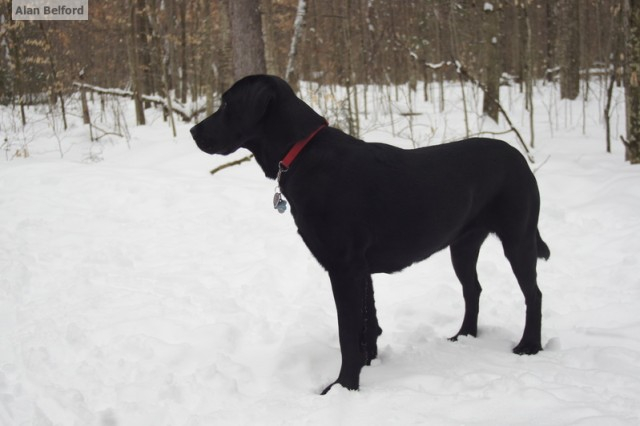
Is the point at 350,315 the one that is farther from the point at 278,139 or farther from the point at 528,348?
the point at 528,348

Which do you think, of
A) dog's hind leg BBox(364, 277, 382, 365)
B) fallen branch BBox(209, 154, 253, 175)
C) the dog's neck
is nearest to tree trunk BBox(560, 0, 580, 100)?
fallen branch BBox(209, 154, 253, 175)

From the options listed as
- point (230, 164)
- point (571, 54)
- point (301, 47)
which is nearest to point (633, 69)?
point (230, 164)

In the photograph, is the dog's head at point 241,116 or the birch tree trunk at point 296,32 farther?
the birch tree trunk at point 296,32

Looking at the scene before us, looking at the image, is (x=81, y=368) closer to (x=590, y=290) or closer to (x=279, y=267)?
(x=279, y=267)

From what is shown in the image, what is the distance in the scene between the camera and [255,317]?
3.70 meters

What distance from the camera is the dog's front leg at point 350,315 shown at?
263cm

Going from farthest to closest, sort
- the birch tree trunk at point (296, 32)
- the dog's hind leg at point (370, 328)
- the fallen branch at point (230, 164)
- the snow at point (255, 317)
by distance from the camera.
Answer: the birch tree trunk at point (296, 32) < the fallen branch at point (230, 164) < the dog's hind leg at point (370, 328) < the snow at point (255, 317)

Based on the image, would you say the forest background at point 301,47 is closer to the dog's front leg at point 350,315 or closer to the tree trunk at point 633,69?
the tree trunk at point 633,69

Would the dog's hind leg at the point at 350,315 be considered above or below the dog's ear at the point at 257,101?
below

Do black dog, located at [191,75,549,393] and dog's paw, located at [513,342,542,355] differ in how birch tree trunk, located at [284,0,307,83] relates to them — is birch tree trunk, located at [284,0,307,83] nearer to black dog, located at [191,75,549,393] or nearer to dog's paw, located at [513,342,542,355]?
black dog, located at [191,75,549,393]

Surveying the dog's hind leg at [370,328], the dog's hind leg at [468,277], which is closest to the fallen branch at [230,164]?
the dog's hind leg at [468,277]

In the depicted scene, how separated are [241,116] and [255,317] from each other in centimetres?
157

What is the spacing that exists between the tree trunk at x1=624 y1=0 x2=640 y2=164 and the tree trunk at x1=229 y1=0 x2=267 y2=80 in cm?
479

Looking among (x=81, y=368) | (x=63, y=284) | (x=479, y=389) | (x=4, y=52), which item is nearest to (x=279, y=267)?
(x=63, y=284)
